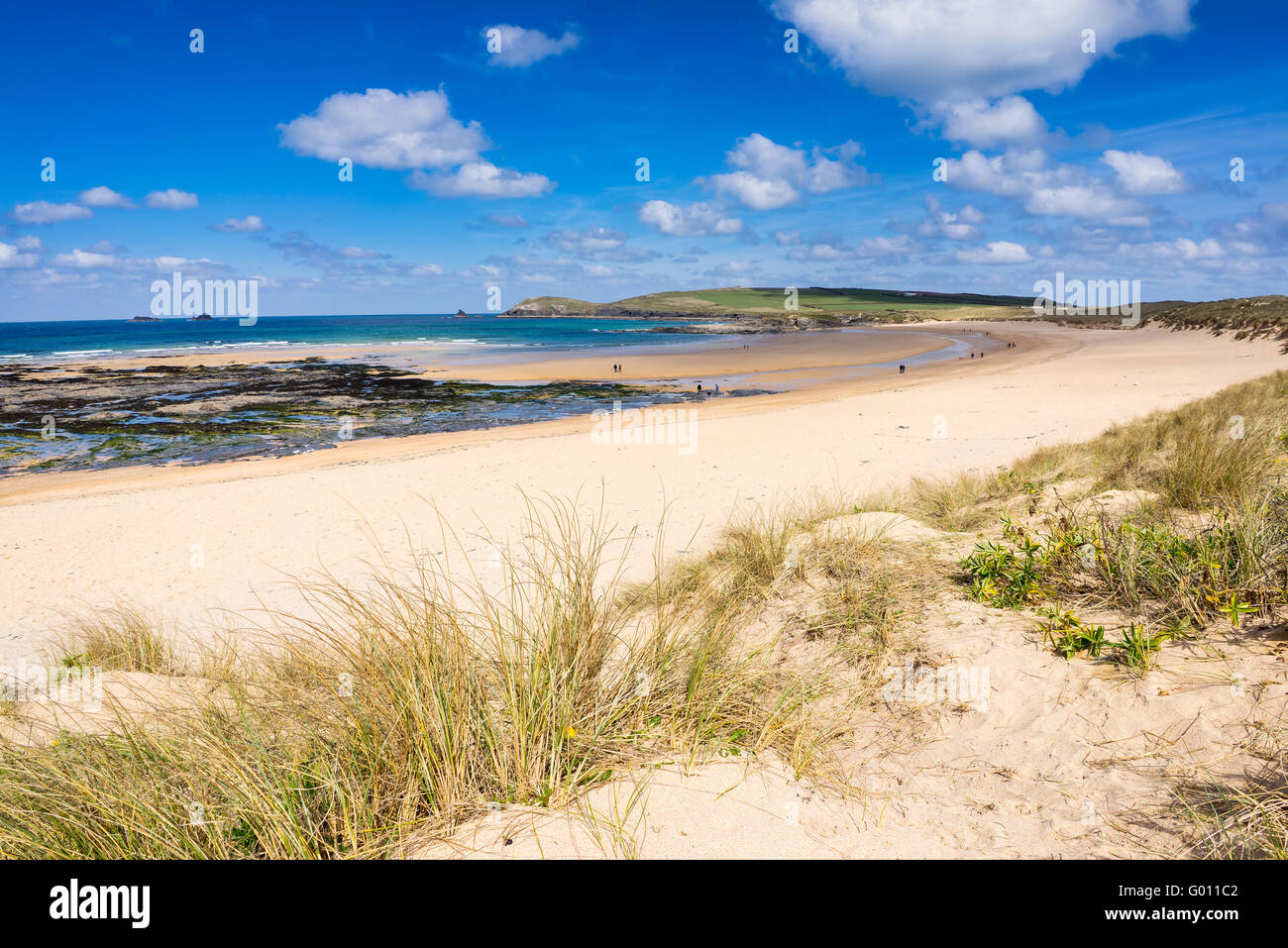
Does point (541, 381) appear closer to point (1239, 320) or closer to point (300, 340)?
point (1239, 320)

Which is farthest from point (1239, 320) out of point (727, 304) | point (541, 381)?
point (727, 304)

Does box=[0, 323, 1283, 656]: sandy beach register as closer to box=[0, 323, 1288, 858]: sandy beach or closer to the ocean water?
box=[0, 323, 1288, 858]: sandy beach

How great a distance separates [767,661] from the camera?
12.5 feet

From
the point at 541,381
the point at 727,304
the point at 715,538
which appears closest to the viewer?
the point at 715,538

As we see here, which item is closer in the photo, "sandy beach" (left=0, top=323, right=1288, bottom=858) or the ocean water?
"sandy beach" (left=0, top=323, right=1288, bottom=858)

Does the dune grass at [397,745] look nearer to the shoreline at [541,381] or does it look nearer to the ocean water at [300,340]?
the shoreline at [541,381]

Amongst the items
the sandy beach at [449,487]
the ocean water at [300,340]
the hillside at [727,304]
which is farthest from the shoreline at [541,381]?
the hillside at [727,304]

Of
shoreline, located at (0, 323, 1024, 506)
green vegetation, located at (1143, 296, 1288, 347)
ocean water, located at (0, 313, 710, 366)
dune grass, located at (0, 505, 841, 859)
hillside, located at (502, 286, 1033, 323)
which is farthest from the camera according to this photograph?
hillside, located at (502, 286, 1033, 323)

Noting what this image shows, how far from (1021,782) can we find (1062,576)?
192cm

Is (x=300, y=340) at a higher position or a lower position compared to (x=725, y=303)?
lower

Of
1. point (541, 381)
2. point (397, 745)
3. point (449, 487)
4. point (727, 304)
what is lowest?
point (397, 745)

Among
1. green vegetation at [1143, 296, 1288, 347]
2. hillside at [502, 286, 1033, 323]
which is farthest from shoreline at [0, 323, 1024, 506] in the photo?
hillside at [502, 286, 1033, 323]

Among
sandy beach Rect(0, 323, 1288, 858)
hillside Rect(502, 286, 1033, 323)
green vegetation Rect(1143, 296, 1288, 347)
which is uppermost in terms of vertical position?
hillside Rect(502, 286, 1033, 323)
